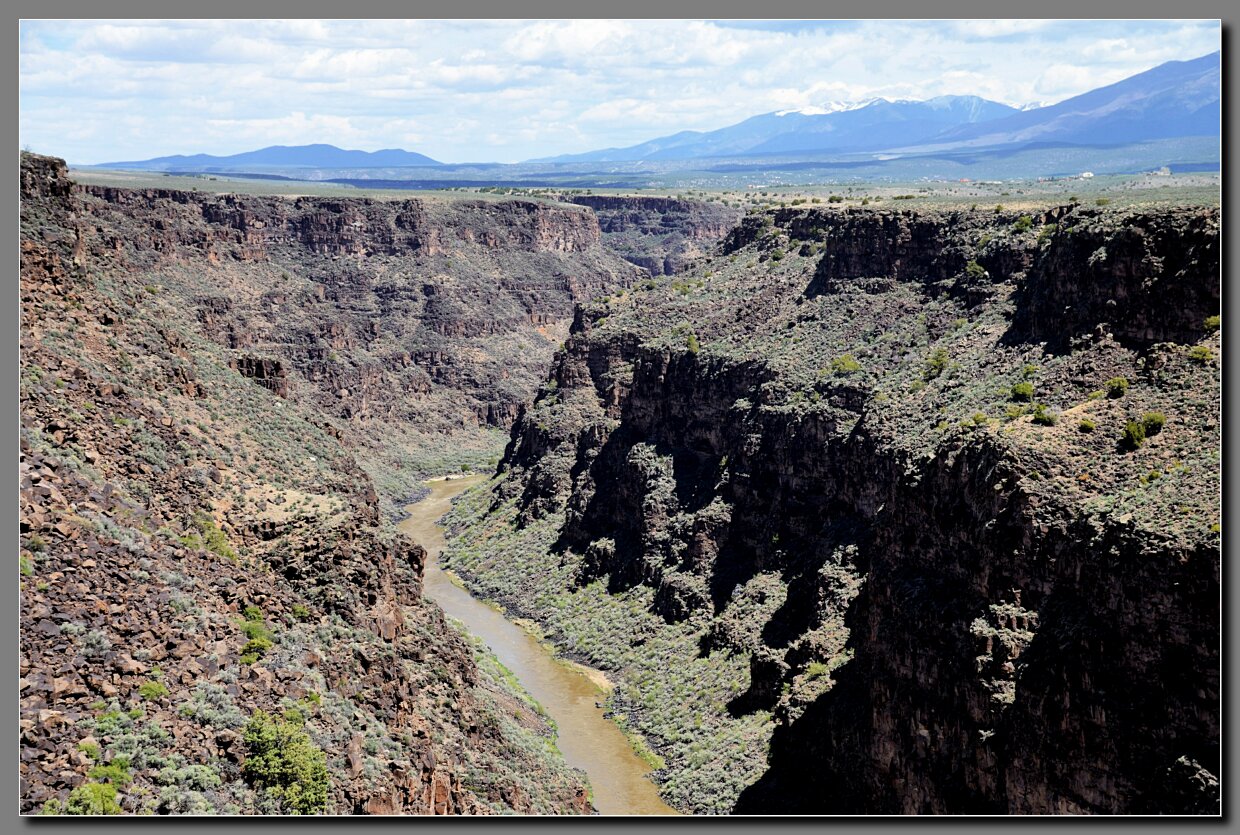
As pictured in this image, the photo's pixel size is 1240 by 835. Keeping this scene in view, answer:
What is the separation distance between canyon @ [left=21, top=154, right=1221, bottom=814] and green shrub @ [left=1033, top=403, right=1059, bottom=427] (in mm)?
162

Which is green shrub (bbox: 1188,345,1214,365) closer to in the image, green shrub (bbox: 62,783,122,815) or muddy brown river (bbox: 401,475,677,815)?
muddy brown river (bbox: 401,475,677,815)

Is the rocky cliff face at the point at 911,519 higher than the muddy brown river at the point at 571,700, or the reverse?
the rocky cliff face at the point at 911,519

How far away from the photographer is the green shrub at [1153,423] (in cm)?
5297

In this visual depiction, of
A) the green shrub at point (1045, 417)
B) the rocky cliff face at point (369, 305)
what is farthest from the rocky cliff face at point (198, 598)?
the rocky cliff face at point (369, 305)

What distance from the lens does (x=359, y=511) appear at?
61594 millimetres

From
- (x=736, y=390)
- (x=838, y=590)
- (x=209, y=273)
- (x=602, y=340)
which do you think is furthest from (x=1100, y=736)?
(x=209, y=273)

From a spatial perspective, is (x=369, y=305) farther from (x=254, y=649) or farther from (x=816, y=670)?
(x=254, y=649)

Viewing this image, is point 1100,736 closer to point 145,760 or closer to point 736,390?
point 145,760

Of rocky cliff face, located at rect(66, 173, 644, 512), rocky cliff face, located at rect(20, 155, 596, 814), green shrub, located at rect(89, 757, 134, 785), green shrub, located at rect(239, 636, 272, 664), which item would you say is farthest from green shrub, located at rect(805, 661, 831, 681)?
rocky cliff face, located at rect(66, 173, 644, 512)

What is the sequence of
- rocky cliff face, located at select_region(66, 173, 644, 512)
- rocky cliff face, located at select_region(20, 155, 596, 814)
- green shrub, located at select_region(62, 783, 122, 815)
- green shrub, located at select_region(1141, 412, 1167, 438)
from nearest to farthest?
green shrub, located at select_region(62, 783, 122, 815) → rocky cliff face, located at select_region(20, 155, 596, 814) → green shrub, located at select_region(1141, 412, 1167, 438) → rocky cliff face, located at select_region(66, 173, 644, 512)

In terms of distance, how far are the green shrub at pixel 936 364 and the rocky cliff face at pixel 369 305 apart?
68271mm

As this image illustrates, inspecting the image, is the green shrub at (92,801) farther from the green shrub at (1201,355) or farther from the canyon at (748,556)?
the green shrub at (1201,355)

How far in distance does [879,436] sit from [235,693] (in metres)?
40.0

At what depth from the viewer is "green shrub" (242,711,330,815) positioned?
41.7 m
